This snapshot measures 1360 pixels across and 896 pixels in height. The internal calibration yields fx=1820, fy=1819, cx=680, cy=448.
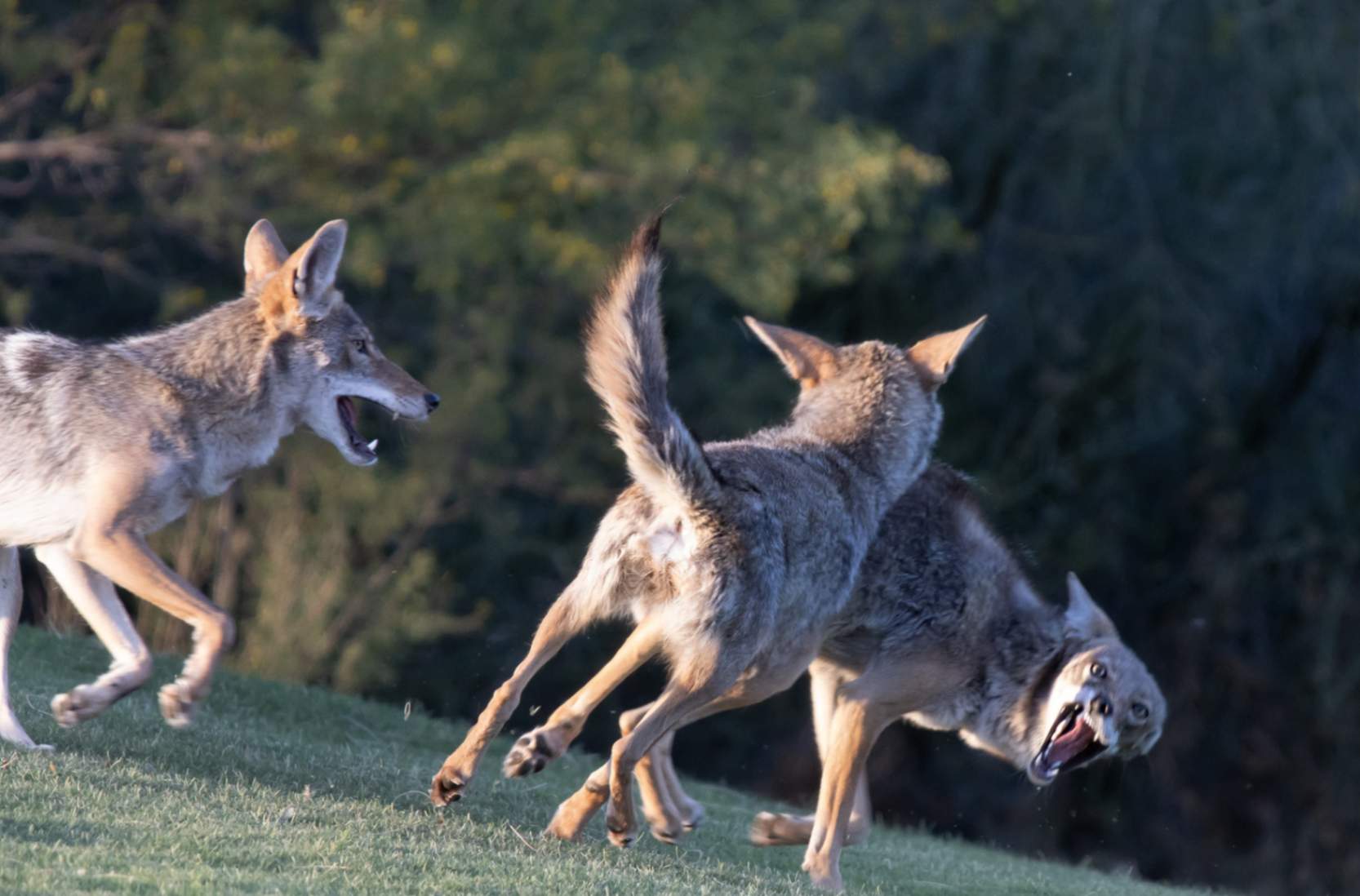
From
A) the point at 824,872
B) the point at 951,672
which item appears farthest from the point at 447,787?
the point at 951,672

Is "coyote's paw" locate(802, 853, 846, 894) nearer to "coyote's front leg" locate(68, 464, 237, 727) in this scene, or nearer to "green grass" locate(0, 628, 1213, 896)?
"green grass" locate(0, 628, 1213, 896)

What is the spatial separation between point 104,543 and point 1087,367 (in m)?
14.2

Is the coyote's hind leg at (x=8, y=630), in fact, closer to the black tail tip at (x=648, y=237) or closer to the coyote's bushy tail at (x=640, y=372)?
the coyote's bushy tail at (x=640, y=372)

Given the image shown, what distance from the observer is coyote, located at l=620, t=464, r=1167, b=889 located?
812cm

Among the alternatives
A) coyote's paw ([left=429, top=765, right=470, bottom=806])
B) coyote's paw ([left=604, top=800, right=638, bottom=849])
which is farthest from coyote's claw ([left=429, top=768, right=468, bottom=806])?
coyote's paw ([left=604, top=800, right=638, bottom=849])

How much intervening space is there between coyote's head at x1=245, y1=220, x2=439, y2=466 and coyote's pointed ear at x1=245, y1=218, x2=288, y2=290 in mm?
92

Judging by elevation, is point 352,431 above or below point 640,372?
below

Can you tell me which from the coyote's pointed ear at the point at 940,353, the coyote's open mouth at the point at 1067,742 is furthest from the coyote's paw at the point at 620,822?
the coyote's pointed ear at the point at 940,353

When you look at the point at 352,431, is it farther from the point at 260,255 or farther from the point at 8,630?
the point at 8,630

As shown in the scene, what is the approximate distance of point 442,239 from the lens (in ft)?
56.3

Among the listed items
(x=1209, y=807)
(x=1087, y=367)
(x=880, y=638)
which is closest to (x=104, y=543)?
(x=880, y=638)

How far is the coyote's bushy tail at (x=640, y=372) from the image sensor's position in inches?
259

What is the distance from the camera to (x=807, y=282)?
19625 mm

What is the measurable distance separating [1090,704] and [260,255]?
4.34 metres
